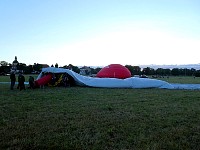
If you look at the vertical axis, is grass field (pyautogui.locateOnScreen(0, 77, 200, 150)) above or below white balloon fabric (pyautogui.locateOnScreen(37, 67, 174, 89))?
below

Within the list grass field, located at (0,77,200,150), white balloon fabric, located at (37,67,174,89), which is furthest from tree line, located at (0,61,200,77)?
grass field, located at (0,77,200,150)

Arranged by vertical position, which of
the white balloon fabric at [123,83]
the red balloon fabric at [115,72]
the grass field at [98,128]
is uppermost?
the red balloon fabric at [115,72]

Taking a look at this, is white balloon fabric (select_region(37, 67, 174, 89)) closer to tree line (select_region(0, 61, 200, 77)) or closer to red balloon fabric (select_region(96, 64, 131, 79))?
red balloon fabric (select_region(96, 64, 131, 79))

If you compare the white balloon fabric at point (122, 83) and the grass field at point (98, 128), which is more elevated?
the white balloon fabric at point (122, 83)

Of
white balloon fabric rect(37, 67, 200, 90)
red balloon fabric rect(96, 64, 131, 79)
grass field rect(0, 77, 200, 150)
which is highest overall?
red balloon fabric rect(96, 64, 131, 79)

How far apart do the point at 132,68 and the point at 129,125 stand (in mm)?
43271

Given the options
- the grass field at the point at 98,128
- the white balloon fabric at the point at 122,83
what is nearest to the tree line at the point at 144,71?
the white balloon fabric at the point at 122,83

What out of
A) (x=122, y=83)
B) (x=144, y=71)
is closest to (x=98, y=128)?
(x=122, y=83)

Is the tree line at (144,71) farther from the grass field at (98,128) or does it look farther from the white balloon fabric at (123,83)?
the grass field at (98,128)

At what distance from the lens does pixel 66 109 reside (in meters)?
6.04

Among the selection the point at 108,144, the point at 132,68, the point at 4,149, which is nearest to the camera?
the point at 4,149

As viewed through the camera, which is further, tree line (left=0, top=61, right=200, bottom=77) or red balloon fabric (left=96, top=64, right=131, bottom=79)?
tree line (left=0, top=61, right=200, bottom=77)

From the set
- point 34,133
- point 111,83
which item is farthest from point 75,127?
point 111,83

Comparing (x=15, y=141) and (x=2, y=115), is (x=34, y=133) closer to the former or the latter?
(x=15, y=141)
